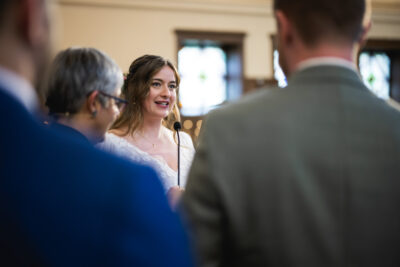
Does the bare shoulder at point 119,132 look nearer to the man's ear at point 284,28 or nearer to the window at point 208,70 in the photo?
the man's ear at point 284,28

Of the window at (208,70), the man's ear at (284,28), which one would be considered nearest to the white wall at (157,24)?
the window at (208,70)

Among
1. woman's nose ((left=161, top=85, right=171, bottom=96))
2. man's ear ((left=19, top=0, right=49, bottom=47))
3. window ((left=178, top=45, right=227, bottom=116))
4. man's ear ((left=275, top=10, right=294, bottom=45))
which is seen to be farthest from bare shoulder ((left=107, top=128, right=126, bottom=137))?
window ((left=178, top=45, right=227, bottom=116))

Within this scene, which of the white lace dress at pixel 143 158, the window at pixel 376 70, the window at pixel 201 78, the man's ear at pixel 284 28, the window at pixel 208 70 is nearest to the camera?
the man's ear at pixel 284 28

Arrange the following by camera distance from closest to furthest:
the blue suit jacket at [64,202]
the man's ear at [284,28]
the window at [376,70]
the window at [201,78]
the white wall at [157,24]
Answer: the blue suit jacket at [64,202]
the man's ear at [284,28]
the white wall at [157,24]
the window at [201,78]
the window at [376,70]

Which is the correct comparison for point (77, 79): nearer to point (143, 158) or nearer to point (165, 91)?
point (143, 158)

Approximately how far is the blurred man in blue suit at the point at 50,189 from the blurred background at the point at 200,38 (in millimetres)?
7762

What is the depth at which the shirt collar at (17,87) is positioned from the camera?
682mm

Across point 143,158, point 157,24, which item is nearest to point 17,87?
point 143,158

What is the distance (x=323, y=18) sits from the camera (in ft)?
3.98

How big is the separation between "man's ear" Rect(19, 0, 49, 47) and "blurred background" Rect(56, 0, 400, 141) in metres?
7.76

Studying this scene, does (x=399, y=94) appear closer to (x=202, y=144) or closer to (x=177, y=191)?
(x=177, y=191)

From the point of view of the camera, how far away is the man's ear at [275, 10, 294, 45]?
1.25 meters

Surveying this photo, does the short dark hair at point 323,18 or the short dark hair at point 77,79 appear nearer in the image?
the short dark hair at point 323,18

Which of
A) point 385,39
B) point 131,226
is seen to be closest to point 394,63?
point 385,39
